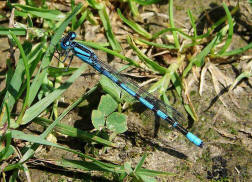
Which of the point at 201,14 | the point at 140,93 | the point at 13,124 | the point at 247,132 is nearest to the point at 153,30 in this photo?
the point at 201,14

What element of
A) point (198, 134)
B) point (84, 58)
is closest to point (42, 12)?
point (84, 58)

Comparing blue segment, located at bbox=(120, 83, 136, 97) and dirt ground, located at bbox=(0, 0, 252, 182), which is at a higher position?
blue segment, located at bbox=(120, 83, 136, 97)

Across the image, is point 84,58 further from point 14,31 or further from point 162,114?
point 162,114

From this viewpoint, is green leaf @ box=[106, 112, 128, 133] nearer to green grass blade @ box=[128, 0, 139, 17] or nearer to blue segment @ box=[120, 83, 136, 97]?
blue segment @ box=[120, 83, 136, 97]

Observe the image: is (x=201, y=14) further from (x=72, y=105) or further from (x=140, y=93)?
(x=72, y=105)

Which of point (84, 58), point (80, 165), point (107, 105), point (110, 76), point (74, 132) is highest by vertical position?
point (84, 58)

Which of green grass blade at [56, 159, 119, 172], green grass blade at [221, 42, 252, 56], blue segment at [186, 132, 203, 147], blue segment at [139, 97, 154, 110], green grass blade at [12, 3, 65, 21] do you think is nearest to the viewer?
green grass blade at [56, 159, 119, 172]

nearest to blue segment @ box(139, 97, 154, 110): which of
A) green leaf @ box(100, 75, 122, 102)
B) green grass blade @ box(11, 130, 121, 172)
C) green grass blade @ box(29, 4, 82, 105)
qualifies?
green leaf @ box(100, 75, 122, 102)
